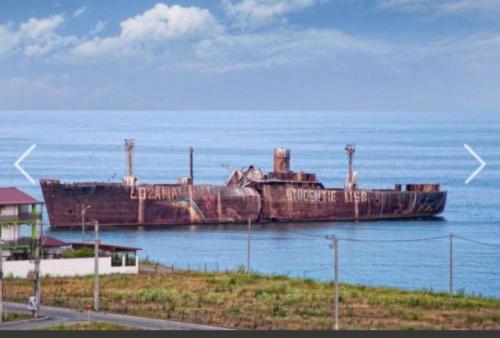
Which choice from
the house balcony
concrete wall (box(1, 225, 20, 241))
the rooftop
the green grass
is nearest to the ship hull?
the rooftop

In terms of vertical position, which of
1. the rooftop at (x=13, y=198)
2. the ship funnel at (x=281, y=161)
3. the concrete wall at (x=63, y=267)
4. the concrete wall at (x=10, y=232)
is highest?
the ship funnel at (x=281, y=161)

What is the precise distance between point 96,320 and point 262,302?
25.5 ft

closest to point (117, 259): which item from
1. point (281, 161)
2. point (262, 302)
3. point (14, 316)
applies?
point (262, 302)

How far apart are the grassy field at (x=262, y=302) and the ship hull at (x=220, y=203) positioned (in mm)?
32098

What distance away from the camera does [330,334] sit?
3262 centimetres

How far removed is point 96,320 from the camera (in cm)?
3606

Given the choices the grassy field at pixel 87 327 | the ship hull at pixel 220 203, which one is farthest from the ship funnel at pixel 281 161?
the grassy field at pixel 87 327

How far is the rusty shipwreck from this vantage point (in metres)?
82.2

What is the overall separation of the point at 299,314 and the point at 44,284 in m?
11.4

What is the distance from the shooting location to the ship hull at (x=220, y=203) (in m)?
82.1

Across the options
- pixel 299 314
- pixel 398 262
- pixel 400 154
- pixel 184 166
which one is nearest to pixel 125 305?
pixel 299 314

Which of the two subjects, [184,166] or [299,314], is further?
[184,166]

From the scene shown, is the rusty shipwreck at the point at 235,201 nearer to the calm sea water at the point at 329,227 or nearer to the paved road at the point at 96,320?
the calm sea water at the point at 329,227

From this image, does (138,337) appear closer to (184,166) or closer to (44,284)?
(44,284)
